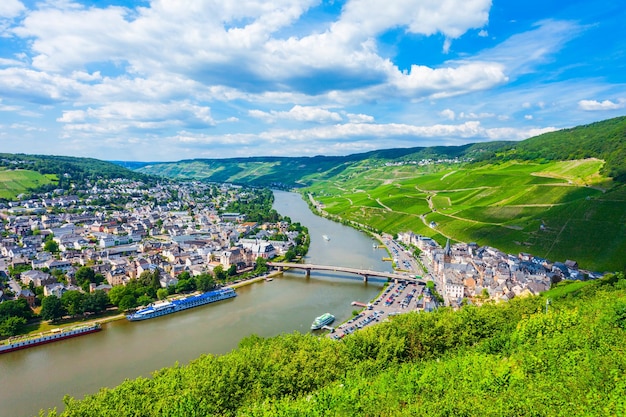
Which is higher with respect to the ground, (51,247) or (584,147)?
(584,147)

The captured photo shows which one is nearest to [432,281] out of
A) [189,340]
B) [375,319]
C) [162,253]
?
[375,319]

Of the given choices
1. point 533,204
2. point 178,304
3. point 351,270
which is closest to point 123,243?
point 178,304

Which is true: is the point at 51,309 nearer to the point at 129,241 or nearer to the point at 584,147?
the point at 129,241

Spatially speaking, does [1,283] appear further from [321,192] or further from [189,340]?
[321,192]

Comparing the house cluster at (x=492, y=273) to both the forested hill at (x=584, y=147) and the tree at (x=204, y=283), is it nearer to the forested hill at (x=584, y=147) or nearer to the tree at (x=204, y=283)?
the tree at (x=204, y=283)

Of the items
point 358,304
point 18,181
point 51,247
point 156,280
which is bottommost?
point 358,304
